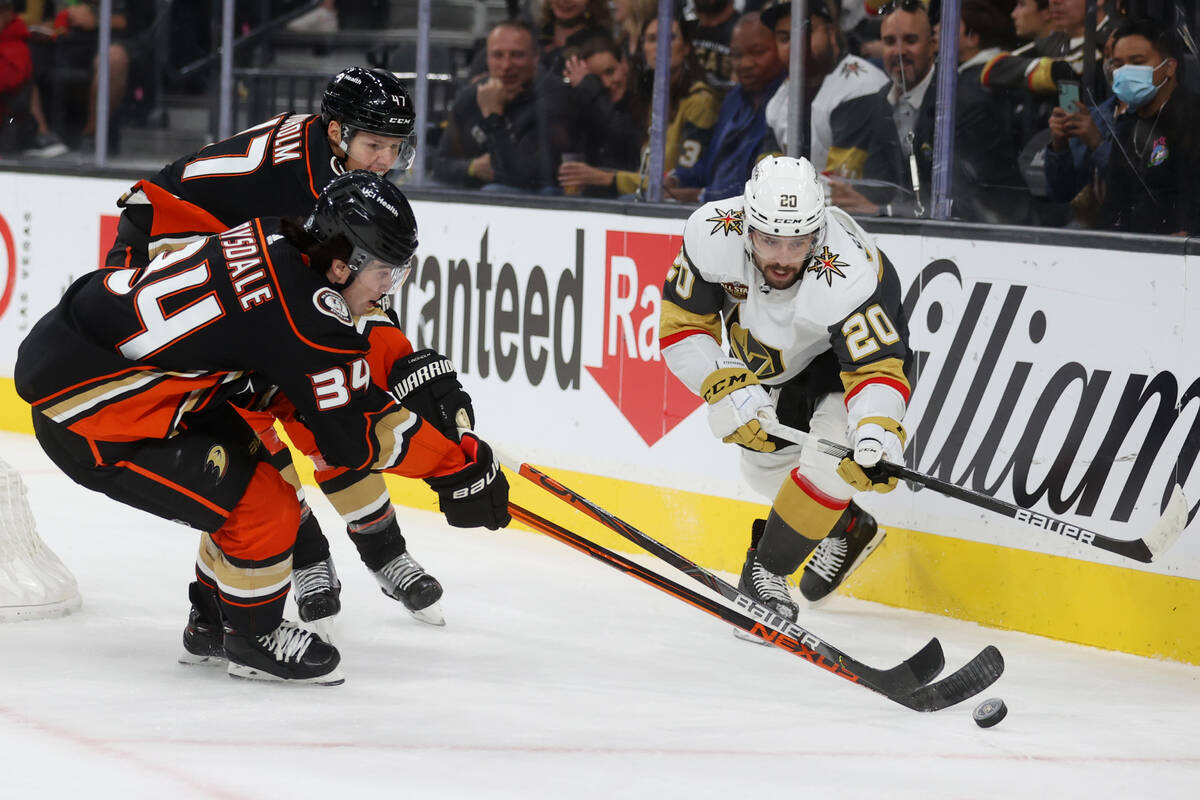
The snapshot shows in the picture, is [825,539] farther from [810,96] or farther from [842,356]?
[810,96]

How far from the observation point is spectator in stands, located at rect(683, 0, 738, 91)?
15.3ft

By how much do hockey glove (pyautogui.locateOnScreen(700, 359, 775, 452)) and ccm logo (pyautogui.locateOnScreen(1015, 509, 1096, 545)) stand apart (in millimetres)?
599

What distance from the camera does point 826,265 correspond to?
3.55 metres

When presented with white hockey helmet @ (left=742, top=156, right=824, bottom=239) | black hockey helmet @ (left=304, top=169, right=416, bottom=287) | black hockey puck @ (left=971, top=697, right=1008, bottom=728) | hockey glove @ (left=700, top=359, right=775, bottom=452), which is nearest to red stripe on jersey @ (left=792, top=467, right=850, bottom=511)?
hockey glove @ (left=700, top=359, right=775, bottom=452)

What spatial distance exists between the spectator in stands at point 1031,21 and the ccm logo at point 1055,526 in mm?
1251

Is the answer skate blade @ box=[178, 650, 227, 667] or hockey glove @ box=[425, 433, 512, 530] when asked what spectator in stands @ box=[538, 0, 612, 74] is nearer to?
hockey glove @ box=[425, 433, 512, 530]

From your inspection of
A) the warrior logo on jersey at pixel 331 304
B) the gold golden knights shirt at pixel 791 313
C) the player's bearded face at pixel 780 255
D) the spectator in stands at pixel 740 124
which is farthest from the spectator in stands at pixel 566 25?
the warrior logo on jersey at pixel 331 304

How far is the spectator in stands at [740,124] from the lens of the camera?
4.54 metres

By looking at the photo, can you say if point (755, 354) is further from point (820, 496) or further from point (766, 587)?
point (766, 587)

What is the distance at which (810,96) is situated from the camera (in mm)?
4426

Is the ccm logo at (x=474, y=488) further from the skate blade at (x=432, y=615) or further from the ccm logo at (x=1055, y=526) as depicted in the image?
the ccm logo at (x=1055, y=526)

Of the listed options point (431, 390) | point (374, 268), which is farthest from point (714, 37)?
point (374, 268)

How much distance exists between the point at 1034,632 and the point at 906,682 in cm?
78

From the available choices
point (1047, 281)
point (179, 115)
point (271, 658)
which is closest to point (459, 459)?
point (271, 658)
